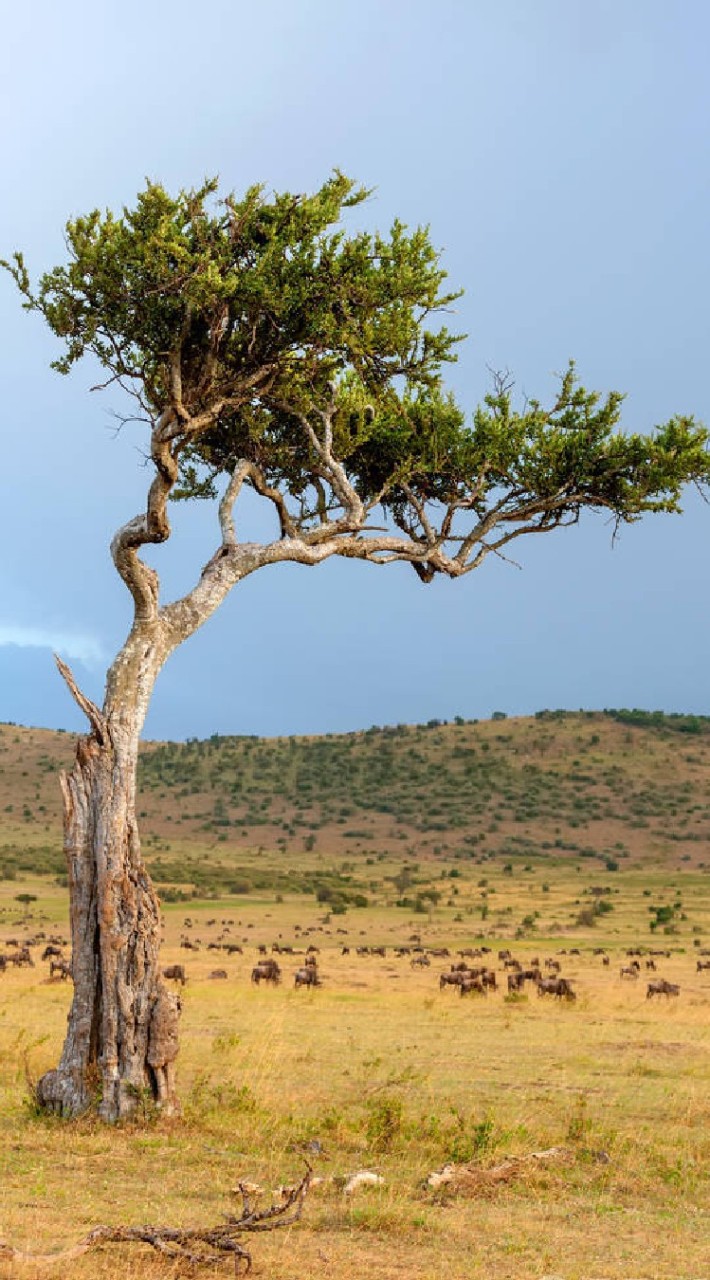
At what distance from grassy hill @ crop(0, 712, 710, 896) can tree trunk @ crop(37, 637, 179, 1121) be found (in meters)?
63.4

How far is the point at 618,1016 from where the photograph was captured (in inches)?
1124

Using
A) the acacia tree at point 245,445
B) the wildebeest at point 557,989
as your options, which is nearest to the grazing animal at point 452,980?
the wildebeest at point 557,989

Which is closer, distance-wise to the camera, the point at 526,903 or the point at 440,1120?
the point at 440,1120

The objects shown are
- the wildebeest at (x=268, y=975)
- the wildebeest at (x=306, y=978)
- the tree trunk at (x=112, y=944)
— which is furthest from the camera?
the wildebeest at (x=268, y=975)

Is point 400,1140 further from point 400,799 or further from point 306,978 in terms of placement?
point 400,799

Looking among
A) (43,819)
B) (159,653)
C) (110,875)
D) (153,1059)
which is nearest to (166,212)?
(159,653)

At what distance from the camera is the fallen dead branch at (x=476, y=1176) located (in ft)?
37.9

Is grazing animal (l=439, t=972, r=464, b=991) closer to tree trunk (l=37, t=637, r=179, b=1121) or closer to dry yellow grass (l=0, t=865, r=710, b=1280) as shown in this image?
dry yellow grass (l=0, t=865, r=710, b=1280)

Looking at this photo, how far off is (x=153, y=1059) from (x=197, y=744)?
395 feet

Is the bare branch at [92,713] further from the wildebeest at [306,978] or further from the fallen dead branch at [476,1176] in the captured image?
the wildebeest at [306,978]

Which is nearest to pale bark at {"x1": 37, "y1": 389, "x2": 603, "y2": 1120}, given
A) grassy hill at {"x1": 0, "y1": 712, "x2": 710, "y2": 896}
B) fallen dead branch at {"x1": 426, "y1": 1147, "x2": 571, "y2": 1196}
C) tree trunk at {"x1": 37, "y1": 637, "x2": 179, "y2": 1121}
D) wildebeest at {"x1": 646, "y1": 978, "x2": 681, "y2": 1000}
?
tree trunk at {"x1": 37, "y1": 637, "x2": 179, "y2": 1121}

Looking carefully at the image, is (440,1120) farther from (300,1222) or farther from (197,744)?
(197,744)

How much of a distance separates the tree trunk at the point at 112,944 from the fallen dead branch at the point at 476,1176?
3538 mm

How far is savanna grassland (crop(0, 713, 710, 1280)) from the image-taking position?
389 inches
